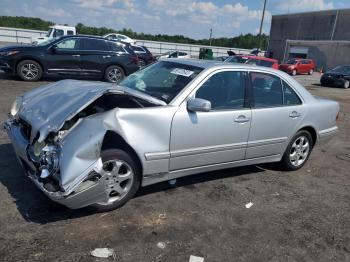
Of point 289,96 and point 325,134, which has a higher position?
point 289,96

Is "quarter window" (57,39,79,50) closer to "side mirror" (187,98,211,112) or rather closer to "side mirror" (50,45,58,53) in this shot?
"side mirror" (50,45,58,53)

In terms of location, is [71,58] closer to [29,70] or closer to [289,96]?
[29,70]

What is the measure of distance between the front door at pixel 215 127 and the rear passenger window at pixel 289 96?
32.7 inches

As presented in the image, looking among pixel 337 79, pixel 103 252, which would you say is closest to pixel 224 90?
pixel 103 252

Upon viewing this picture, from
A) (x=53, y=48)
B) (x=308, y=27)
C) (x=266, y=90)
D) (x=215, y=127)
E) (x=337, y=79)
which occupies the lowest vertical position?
(x=337, y=79)

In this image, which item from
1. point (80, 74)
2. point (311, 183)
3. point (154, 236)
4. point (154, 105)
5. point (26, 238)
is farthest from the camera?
point (80, 74)

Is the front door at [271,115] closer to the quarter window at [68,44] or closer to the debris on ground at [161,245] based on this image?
the debris on ground at [161,245]

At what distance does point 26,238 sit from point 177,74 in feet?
8.17

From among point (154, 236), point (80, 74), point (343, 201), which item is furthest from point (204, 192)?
point (80, 74)

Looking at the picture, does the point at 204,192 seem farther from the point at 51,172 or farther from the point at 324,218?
the point at 51,172

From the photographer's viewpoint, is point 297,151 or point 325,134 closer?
point 297,151

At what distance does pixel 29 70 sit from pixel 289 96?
30.4 ft

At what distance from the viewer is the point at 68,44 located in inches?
473

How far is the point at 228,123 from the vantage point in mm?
4312
